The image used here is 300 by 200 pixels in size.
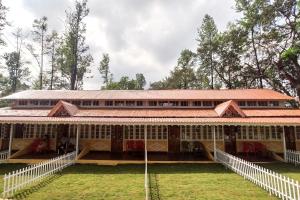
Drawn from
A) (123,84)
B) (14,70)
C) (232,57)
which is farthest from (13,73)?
(232,57)

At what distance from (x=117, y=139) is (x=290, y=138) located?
14.5 metres

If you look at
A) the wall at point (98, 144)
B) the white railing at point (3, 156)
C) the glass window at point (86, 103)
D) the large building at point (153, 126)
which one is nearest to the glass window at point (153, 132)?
the large building at point (153, 126)

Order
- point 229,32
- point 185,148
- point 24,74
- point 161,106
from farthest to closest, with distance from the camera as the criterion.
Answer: point 24,74, point 229,32, point 161,106, point 185,148

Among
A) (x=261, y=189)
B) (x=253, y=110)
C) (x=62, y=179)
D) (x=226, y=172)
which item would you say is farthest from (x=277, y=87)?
(x=62, y=179)

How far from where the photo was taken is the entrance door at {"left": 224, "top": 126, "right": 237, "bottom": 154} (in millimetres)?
21453

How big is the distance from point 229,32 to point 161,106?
22840 mm

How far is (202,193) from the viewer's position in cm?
1064

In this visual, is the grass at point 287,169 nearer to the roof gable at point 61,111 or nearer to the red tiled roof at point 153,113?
the red tiled roof at point 153,113

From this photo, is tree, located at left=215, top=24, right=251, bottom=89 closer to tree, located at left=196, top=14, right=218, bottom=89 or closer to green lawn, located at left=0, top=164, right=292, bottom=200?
tree, located at left=196, top=14, right=218, bottom=89

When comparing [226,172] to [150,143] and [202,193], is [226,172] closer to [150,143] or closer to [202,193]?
[202,193]

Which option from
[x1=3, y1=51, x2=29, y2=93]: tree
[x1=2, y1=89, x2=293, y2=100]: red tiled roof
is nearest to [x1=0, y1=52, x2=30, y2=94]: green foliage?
[x1=3, y1=51, x2=29, y2=93]: tree

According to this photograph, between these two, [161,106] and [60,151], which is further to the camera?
[161,106]

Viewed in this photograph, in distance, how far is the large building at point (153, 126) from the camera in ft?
62.9

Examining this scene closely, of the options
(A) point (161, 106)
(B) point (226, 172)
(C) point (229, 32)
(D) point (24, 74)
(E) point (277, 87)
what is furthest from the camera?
(D) point (24, 74)
